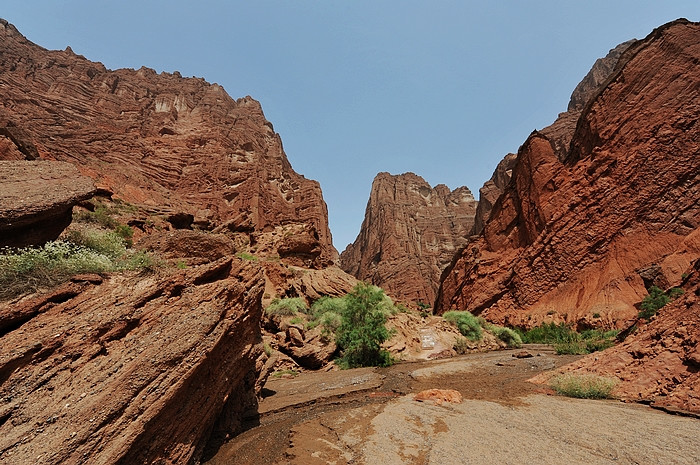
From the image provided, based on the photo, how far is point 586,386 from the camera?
7.18 metres

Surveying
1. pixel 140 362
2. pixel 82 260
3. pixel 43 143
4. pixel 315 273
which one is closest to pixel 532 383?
pixel 140 362

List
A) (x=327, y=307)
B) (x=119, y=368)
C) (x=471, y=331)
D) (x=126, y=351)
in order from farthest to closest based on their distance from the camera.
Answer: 1. (x=471, y=331)
2. (x=327, y=307)
3. (x=126, y=351)
4. (x=119, y=368)

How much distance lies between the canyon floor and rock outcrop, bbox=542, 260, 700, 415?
0.61 metres

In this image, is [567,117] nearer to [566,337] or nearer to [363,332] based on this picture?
[566,337]

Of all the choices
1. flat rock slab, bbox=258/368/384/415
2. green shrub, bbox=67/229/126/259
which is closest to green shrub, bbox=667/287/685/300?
flat rock slab, bbox=258/368/384/415

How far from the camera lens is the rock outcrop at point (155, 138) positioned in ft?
142

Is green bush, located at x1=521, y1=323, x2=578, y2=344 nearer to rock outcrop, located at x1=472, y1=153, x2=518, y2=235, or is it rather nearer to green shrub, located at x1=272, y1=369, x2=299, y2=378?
green shrub, located at x1=272, y1=369, x2=299, y2=378

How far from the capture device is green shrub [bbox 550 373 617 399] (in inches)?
271

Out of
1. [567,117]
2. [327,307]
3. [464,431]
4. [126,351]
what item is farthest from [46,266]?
[567,117]

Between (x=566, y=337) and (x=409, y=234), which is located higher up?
(x=409, y=234)

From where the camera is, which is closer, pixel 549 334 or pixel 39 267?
A: pixel 39 267

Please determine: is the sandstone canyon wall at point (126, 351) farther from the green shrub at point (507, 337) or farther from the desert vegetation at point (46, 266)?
the green shrub at point (507, 337)

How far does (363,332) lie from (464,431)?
8745 millimetres

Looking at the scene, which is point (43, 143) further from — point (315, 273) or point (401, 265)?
point (401, 265)
